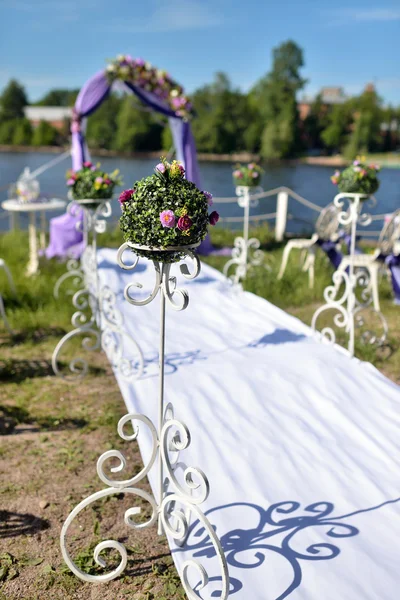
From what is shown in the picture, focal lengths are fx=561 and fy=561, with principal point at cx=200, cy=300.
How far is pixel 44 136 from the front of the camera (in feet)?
197

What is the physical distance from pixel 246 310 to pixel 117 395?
Result: 1.85 metres

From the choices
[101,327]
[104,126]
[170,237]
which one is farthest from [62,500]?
[104,126]

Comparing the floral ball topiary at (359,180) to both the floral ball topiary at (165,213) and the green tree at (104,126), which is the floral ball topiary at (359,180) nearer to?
the floral ball topiary at (165,213)

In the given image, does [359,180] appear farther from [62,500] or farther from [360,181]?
[62,500]


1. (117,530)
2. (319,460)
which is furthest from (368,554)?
(117,530)

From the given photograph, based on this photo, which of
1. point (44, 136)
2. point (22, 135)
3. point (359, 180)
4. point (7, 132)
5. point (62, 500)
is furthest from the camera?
point (7, 132)

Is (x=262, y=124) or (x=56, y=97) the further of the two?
(x=56, y=97)

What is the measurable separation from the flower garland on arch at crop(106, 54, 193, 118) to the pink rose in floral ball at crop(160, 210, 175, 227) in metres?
7.18

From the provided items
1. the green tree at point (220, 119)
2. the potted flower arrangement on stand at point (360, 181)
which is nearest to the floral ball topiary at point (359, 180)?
the potted flower arrangement on stand at point (360, 181)

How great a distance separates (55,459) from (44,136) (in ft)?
202

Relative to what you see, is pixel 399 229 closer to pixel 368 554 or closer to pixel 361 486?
pixel 361 486

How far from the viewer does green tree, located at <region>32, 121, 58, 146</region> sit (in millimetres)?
59938

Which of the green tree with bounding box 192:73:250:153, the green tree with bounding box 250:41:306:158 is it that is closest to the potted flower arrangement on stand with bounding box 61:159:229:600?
the green tree with bounding box 250:41:306:158

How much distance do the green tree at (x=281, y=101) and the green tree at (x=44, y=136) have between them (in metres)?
21.4
